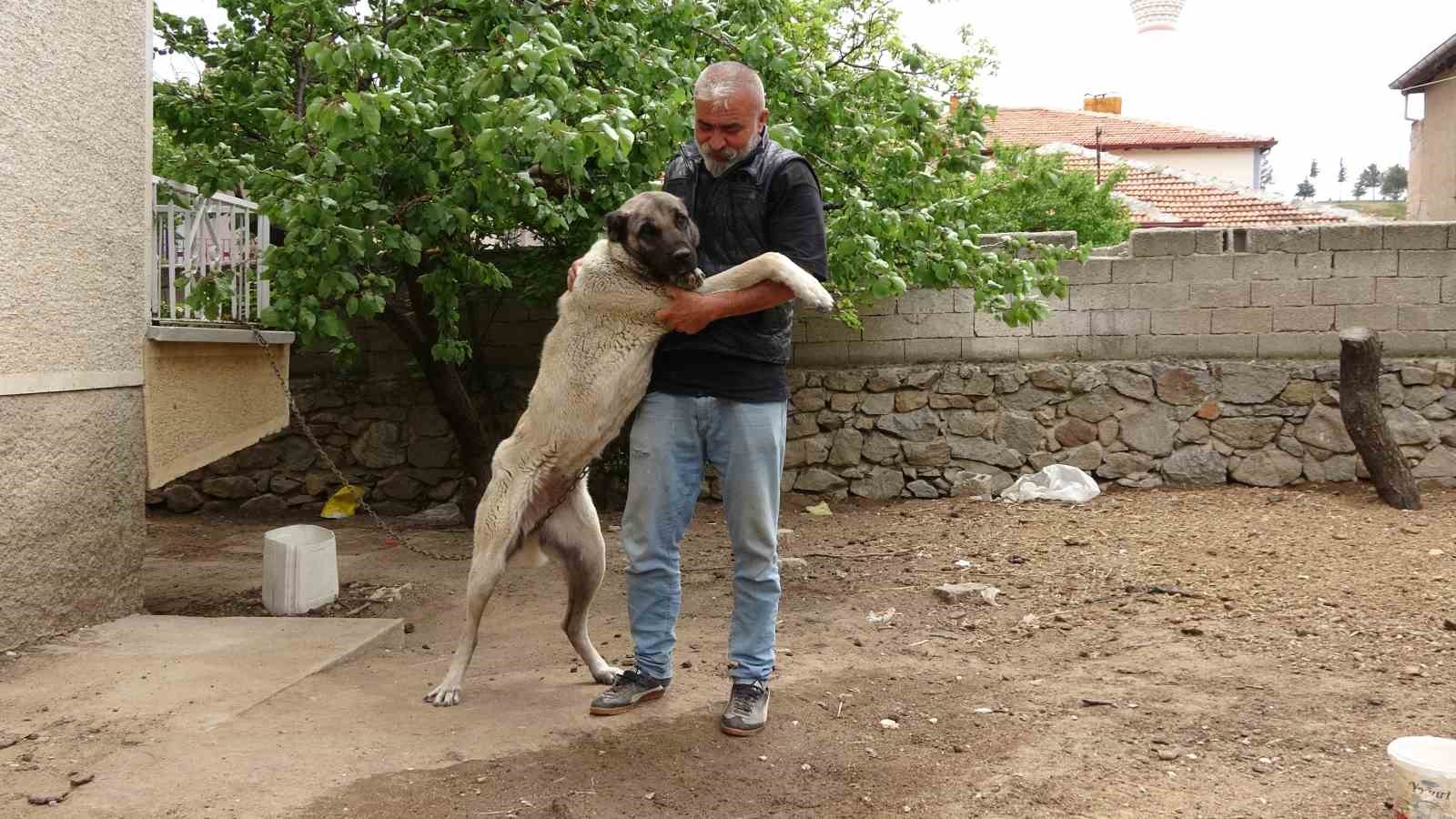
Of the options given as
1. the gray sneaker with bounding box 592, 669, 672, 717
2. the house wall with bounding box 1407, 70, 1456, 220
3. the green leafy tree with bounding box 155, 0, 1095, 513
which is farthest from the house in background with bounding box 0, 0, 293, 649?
the house wall with bounding box 1407, 70, 1456, 220

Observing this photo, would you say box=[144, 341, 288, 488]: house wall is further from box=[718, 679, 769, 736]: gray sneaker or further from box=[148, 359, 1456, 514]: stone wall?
box=[718, 679, 769, 736]: gray sneaker

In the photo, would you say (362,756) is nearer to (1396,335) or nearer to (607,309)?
(607,309)

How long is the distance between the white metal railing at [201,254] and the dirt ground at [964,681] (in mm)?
1617

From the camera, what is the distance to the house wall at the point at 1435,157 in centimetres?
2050

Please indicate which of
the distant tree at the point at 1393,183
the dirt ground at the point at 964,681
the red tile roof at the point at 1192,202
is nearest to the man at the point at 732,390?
the dirt ground at the point at 964,681

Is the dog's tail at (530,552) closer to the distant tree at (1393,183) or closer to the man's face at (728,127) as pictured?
the man's face at (728,127)

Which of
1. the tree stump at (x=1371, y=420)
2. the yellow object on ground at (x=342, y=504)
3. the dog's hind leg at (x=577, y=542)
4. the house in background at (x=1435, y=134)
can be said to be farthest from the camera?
the house in background at (x=1435, y=134)

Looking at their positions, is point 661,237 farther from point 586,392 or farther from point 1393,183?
point 1393,183

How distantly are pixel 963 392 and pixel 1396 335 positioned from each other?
3250 mm

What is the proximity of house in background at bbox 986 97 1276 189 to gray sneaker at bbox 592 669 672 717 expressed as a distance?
24.1 metres

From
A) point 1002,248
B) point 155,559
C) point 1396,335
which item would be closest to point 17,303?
point 155,559

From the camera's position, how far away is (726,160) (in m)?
3.57

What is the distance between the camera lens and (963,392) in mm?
8930

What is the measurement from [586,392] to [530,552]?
0.71 m
